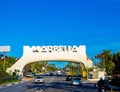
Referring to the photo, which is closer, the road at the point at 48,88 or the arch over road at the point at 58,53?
the road at the point at 48,88

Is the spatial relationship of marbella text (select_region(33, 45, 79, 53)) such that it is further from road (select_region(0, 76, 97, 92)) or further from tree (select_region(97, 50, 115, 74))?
road (select_region(0, 76, 97, 92))

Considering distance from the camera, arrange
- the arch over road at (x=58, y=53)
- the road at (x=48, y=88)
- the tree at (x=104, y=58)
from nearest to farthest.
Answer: the road at (x=48, y=88)
the tree at (x=104, y=58)
the arch over road at (x=58, y=53)

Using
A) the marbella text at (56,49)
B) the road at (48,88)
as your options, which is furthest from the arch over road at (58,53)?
the road at (48,88)

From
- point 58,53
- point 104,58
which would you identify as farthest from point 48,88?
point 104,58

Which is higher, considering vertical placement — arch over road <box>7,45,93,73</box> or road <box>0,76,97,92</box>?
arch over road <box>7,45,93,73</box>

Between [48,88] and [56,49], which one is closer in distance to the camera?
[48,88]

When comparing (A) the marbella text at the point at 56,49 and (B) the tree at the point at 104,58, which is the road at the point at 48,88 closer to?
(B) the tree at the point at 104,58

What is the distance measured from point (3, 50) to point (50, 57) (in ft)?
66.2

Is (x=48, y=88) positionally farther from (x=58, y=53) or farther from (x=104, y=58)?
(x=104, y=58)

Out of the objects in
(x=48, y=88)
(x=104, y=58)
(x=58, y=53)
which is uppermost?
(x=58, y=53)

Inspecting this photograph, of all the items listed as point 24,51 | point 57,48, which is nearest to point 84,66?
point 57,48

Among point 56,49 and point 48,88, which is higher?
point 56,49

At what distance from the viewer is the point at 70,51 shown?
397ft

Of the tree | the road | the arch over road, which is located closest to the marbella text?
the arch over road
